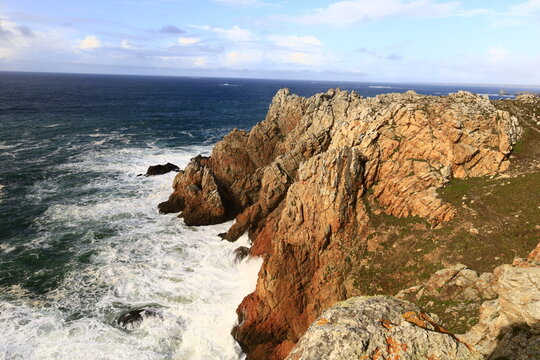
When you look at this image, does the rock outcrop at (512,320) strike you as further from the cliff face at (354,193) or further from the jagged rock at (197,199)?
the jagged rock at (197,199)

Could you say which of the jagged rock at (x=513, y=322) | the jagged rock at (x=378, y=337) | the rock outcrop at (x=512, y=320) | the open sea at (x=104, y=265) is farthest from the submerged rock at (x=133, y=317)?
the jagged rock at (x=513, y=322)

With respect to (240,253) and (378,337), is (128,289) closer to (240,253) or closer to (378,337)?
(240,253)

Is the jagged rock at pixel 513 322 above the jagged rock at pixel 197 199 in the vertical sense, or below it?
above

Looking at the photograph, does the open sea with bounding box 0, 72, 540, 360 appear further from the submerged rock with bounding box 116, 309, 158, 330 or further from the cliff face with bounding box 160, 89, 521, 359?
the cliff face with bounding box 160, 89, 521, 359

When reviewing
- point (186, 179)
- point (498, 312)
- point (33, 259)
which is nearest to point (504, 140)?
point (498, 312)

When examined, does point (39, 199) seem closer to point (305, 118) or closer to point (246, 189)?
point (246, 189)

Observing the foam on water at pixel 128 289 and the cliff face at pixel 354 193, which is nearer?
the foam on water at pixel 128 289

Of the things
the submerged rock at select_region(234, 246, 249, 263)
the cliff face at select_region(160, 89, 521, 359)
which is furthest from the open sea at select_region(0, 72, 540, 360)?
the cliff face at select_region(160, 89, 521, 359)

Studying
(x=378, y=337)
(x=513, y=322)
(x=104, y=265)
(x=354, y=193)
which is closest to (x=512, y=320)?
(x=513, y=322)
